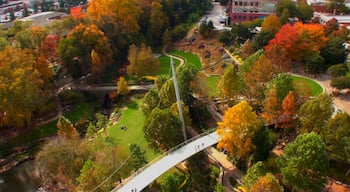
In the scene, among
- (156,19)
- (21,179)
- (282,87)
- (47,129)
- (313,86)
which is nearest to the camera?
(282,87)

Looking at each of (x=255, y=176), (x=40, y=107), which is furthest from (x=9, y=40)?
(x=255, y=176)

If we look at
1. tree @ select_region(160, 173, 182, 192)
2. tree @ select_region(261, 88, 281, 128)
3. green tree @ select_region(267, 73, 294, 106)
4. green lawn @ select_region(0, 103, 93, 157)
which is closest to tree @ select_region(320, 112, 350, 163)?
tree @ select_region(261, 88, 281, 128)

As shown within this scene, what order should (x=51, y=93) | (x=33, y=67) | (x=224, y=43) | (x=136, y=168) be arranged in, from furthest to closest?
(x=224, y=43) < (x=51, y=93) < (x=33, y=67) < (x=136, y=168)

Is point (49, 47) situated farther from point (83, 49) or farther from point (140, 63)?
point (140, 63)

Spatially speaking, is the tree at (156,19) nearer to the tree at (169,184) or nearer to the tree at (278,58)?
the tree at (278,58)

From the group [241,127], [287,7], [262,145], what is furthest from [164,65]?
[262,145]

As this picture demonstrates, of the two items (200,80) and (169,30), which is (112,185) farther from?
(169,30)
